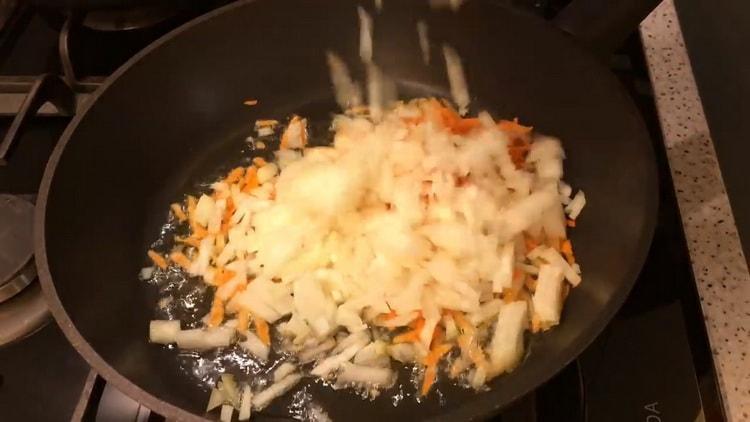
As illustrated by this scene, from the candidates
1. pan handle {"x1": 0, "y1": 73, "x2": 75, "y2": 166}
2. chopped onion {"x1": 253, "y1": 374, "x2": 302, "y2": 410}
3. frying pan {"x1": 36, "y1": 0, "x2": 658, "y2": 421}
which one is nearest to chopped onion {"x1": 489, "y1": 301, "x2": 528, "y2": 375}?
frying pan {"x1": 36, "y1": 0, "x2": 658, "y2": 421}

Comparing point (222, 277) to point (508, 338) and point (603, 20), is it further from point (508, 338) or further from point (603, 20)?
point (603, 20)

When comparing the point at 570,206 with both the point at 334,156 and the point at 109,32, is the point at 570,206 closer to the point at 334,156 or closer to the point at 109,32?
the point at 334,156

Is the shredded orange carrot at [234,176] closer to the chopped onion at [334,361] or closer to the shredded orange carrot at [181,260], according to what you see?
the shredded orange carrot at [181,260]

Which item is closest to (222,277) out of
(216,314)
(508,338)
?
(216,314)

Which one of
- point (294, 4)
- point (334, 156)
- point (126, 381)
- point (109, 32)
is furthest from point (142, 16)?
point (126, 381)

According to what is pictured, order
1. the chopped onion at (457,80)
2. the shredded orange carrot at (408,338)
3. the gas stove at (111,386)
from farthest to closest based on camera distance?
the chopped onion at (457,80) < the shredded orange carrot at (408,338) < the gas stove at (111,386)

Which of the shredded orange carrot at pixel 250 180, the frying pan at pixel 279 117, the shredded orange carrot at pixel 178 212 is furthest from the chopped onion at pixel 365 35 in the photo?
the shredded orange carrot at pixel 178 212

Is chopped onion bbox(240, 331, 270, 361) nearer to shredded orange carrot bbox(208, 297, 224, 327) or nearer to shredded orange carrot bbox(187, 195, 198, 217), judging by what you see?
shredded orange carrot bbox(208, 297, 224, 327)
